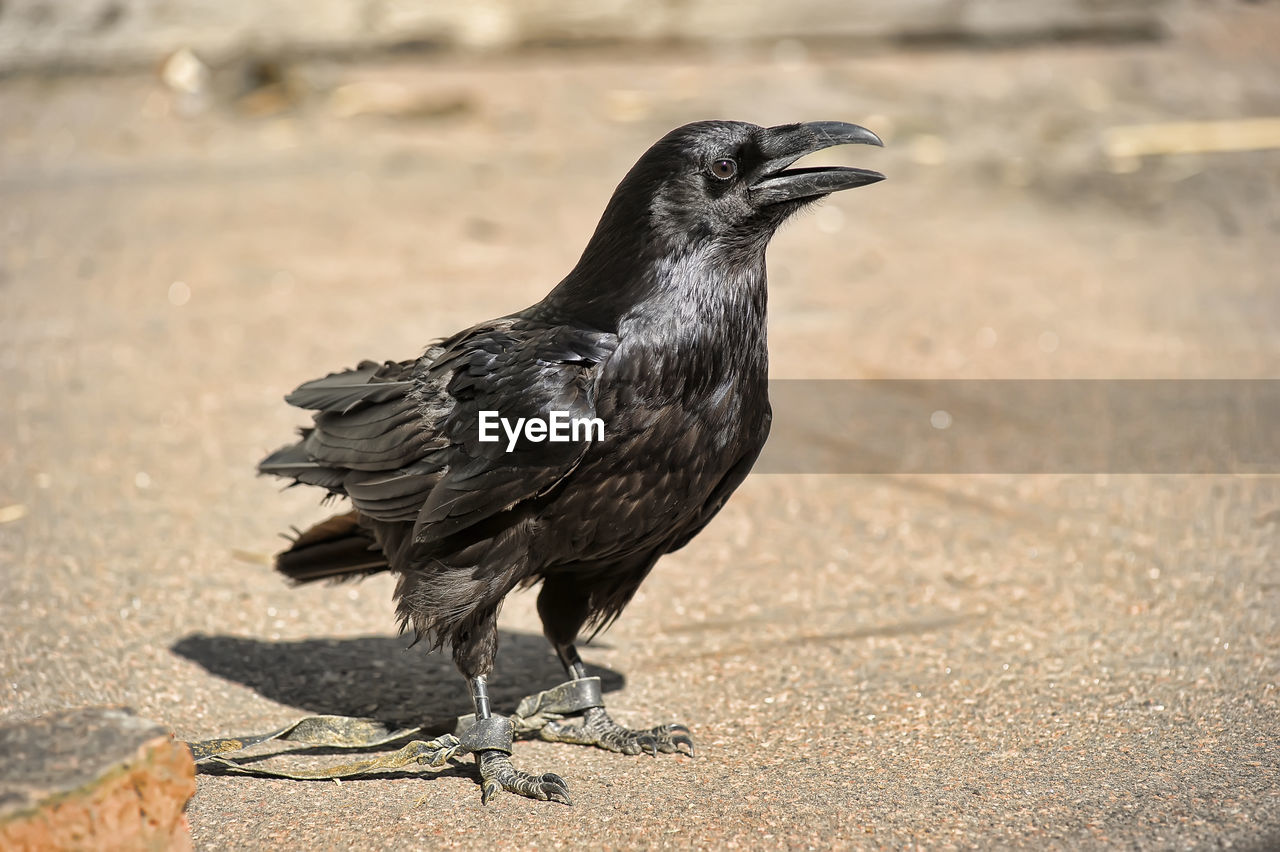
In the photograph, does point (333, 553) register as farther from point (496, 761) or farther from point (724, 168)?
point (724, 168)

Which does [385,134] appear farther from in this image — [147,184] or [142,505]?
[142,505]

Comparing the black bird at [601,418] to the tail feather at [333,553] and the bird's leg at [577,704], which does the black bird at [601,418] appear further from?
the tail feather at [333,553]

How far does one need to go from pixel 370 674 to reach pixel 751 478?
6.60ft

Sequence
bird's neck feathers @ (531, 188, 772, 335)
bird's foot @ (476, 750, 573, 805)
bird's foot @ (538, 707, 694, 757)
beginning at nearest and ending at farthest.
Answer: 1. bird's foot @ (476, 750, 573, 805)
2. bird's neck feathers @ (531, 188, 772, 335)
3. bird's foot @ (538, 707, 694, 757)

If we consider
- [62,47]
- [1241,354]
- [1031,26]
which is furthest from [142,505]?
[1031,26]

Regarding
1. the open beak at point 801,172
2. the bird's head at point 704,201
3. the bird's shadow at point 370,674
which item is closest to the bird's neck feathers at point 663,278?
the bird's head at point 704,201

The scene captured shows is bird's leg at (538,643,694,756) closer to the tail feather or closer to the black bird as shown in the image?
the black bird

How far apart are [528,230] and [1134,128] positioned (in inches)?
198

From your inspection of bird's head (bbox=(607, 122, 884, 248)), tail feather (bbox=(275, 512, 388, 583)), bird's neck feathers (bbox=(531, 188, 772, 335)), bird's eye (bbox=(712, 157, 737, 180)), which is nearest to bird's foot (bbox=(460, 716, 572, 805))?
tail feather (bbox=(275, 512, 388, 583))

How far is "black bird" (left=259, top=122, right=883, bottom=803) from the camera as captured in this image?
11.0ft

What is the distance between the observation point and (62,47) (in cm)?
1068

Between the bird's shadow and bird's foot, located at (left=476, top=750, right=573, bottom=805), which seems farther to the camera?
the bird's shadow

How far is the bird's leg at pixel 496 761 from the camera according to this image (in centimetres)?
333

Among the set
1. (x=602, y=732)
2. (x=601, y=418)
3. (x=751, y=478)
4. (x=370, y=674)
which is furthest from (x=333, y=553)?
(x=751, y=478)
